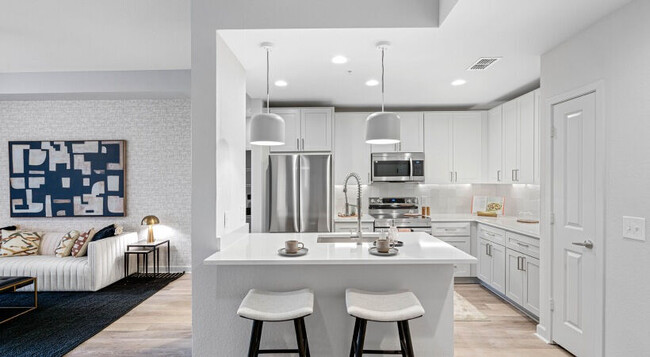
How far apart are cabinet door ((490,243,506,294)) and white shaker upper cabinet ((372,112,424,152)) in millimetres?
1671

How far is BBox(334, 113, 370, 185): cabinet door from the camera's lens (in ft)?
16.4

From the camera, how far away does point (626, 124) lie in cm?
214

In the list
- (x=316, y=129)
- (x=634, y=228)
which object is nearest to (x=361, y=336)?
Result: (x=634, y=228)

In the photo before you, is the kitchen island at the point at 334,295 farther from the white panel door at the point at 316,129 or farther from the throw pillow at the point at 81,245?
the throw pillow at the point at 81,245

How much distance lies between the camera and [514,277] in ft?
12.0

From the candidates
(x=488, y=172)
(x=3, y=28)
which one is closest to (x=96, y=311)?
(x=3, y=28)

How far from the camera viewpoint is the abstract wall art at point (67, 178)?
494 cm

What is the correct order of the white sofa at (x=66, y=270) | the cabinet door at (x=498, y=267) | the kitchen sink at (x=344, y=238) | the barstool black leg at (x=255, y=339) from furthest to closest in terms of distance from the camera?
the white sofa at (x=66, y=270) < the cabinet door at (x=498, y=267) < the kitchen sink at (x=344, y=238) < the barstool black leg at (x=255, y=339)

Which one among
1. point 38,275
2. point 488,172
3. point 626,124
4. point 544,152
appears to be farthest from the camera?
point 488,172

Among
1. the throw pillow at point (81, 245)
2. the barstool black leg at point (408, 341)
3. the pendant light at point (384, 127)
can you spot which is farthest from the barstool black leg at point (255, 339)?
the throw pillow at point (81, 245)

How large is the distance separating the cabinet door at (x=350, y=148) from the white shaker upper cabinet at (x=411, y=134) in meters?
0.22

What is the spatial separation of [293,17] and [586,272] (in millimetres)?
2743

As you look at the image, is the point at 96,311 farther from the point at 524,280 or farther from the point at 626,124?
the point at 626,124

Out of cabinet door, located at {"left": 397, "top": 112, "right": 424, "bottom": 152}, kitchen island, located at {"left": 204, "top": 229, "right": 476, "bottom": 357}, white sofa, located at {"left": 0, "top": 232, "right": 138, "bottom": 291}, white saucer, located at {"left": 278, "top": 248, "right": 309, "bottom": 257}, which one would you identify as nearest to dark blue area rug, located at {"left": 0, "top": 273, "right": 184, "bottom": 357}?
white sofa, located at {"left": 0, "top": 232, "right": 138, "bottom": 291}
